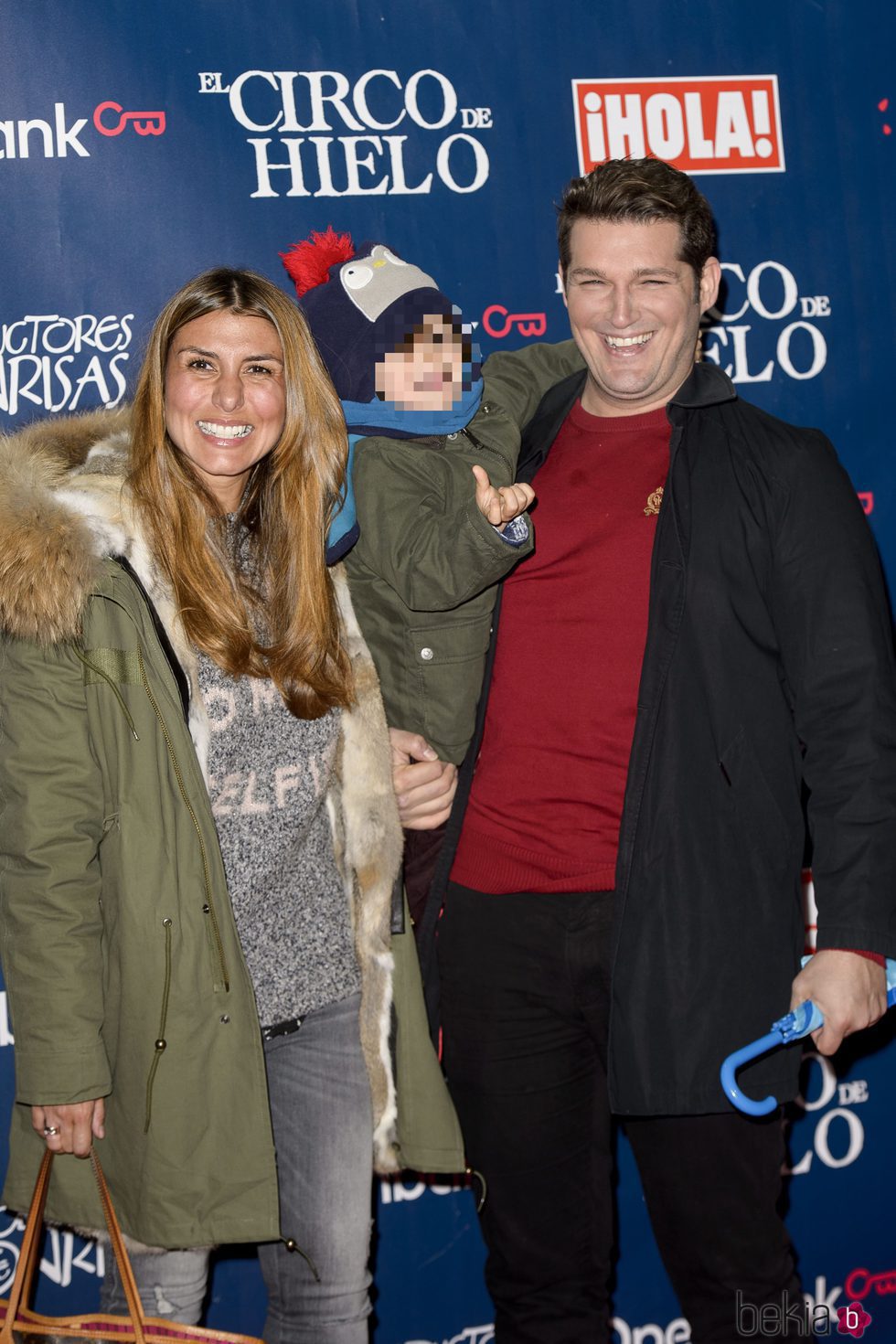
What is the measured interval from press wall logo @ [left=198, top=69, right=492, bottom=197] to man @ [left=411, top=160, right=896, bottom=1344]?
625mm

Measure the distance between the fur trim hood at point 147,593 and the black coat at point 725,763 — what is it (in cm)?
38

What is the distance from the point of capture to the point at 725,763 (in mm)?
1953

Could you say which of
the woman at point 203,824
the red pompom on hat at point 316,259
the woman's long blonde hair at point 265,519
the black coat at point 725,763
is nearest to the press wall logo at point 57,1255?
the woman at point 203,824

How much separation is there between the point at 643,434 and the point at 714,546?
28cm

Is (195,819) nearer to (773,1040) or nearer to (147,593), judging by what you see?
(147,593)

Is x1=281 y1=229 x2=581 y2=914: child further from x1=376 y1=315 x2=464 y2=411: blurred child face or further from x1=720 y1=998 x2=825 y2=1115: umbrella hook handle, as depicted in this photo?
x1=720 y1=998 x2=825 y2=1115: umbrella hook handle

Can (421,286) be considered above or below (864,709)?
above

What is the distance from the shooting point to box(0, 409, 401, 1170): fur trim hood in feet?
5.62

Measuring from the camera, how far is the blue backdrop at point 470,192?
2502 mm

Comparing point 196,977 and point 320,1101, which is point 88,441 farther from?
point 320,1101

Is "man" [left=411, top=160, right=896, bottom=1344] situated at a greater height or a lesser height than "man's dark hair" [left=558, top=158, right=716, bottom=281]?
lesser

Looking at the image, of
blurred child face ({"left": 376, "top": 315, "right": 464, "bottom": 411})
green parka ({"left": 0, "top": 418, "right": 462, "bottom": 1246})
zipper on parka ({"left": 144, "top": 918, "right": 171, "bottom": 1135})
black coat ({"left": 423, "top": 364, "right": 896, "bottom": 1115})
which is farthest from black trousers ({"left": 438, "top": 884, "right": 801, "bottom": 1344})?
blurred child face ({"left": 376, "top": 315, "right": 464, "bottom": 411})

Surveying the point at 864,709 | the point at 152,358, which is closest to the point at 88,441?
the point at 152,358

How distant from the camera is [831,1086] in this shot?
117 inches
